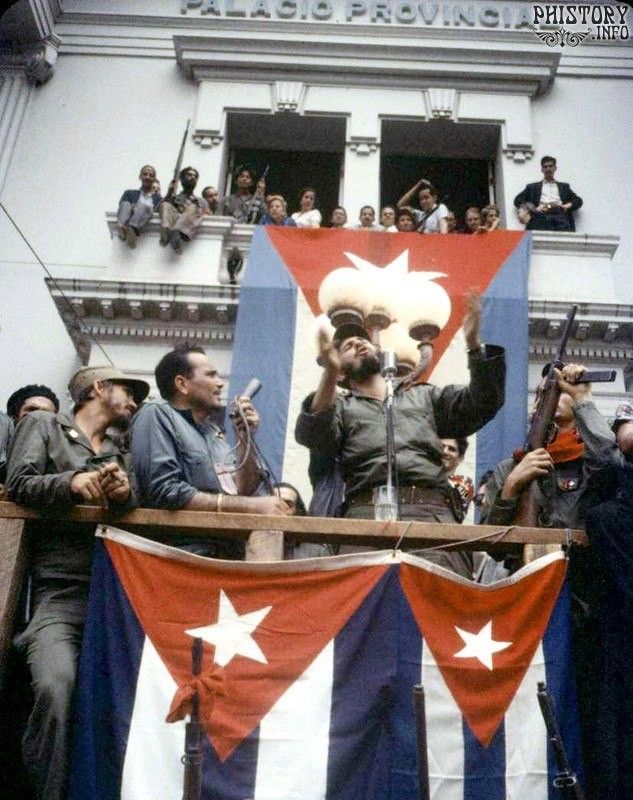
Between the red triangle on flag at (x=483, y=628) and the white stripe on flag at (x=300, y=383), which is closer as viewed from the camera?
the red triangle on flag at (x=483, y=628)

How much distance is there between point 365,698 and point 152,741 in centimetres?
85

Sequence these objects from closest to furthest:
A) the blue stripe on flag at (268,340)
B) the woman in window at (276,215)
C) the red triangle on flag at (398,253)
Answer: the blue stripe on flag at (268,340), the red triangle on flag at (398,253), the woman in window at (276,215)

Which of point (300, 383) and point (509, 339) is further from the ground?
point (509, 339)

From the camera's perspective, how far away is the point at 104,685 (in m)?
3.56

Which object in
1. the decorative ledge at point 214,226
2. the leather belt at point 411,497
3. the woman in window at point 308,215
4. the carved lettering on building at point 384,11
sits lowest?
the leather belt at point 411,497

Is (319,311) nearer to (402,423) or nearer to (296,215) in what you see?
(296,215)

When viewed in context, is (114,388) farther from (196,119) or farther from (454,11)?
(454,11)

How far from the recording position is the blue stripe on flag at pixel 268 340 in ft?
30.2

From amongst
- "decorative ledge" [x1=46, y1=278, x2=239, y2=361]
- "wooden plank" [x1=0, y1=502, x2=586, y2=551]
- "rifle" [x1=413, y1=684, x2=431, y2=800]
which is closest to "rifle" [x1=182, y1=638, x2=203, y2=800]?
"rifle" [x1=413, y1=684, x2=431, y2=800]

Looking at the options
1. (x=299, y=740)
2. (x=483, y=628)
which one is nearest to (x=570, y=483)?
(x=483, y=628)

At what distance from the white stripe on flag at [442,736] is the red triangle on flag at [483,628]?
0.12 feet

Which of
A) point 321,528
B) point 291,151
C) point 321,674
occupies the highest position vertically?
point 291,151

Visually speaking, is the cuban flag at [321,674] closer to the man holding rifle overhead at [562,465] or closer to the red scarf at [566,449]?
the man holding rifle overhead at [562,465]

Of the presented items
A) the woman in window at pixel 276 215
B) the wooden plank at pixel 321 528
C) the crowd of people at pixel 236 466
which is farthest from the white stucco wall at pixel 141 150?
the wooden plank at pixel 321 528
